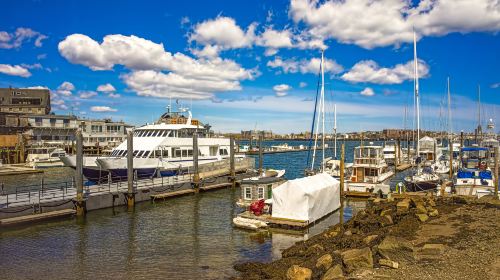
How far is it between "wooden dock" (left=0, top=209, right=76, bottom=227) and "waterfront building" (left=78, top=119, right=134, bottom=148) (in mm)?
57916

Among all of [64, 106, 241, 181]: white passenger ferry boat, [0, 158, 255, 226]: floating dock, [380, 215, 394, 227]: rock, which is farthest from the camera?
[64, 106, 241, 181]: white passenger ferry boat

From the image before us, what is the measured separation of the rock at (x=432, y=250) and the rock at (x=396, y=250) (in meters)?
0.46

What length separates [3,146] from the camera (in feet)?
230

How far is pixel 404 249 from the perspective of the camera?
44.7ft

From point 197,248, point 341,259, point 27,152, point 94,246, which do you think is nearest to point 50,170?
point 27,152

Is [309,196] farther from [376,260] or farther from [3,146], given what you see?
[3,146]

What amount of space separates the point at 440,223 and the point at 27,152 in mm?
73501

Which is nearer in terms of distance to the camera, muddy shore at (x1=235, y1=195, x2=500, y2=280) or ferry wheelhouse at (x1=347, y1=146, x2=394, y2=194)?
muddy shore at (x1=235, y1=195, x2=500, y2=280)

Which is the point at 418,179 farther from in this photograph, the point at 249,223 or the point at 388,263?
the point at 388,263

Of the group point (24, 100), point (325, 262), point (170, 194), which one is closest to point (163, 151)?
point (170, 194)

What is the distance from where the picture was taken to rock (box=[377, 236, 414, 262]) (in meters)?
13.1

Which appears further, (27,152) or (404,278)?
(27,152)

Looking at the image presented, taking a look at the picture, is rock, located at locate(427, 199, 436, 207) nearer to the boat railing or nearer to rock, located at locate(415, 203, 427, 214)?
rock, located at locate(415, 203, 427, 214)

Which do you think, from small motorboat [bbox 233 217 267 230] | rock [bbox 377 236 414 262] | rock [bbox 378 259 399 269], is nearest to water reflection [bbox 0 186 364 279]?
small motorboat [bbox 233 217 267 230]
